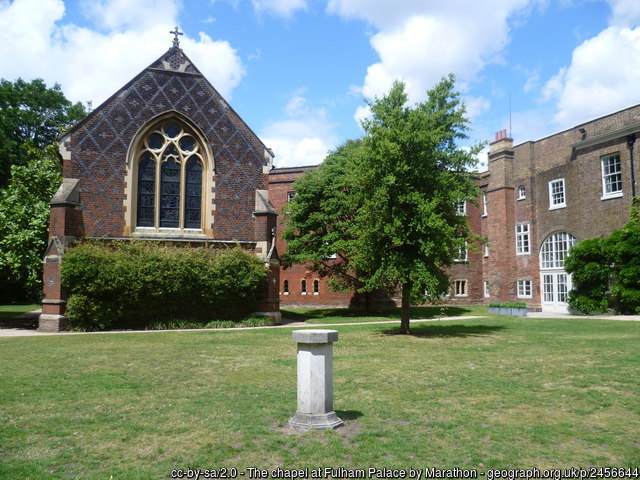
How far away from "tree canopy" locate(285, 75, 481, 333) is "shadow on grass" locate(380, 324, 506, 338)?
0.75m

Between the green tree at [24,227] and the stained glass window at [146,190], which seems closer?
the green tree at [24,227]

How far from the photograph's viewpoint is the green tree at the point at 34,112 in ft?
111

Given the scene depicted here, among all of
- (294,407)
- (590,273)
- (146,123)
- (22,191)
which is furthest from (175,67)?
(590,273)

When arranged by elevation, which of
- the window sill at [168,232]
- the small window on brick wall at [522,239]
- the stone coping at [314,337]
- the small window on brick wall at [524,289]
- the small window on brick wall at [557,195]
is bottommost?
the stone coping at [314,337]

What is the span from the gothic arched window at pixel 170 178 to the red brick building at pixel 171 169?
41 mm

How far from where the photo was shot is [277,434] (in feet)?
19.3

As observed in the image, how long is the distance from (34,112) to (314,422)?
121ft

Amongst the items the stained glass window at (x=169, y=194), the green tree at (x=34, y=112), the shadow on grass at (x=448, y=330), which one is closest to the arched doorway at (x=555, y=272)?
the shadow on grass at (x=448, y=330)

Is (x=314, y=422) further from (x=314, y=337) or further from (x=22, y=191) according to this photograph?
(x=22, y=191)

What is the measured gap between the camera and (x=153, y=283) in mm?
19078

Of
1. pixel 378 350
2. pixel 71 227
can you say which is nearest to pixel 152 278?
pixel 71 227

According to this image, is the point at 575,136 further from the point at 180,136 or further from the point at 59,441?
the point at 59,441

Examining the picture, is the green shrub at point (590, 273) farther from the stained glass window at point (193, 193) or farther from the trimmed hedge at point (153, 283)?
the stained glass window at point (193, 193)

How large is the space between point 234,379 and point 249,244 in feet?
42.9
